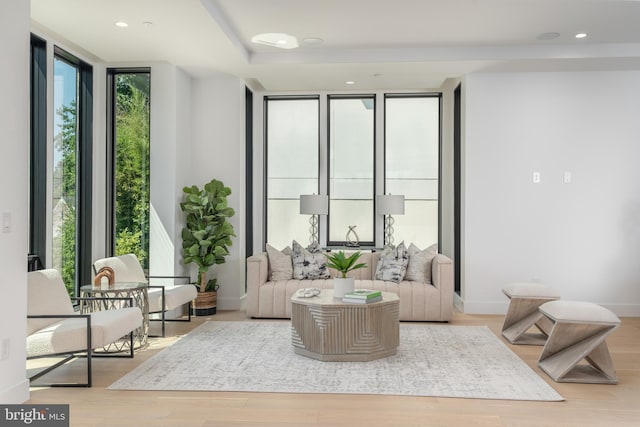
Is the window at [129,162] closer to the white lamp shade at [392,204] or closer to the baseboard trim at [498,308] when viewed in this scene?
the white lamp shade at [392,204]

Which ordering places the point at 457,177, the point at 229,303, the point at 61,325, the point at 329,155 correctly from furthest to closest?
1. the point at 329,155
2. the point at 457,177
3. the point at 229,303
4. the point at 61,325

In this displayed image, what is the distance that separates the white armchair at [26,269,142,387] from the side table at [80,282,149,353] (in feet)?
0.69

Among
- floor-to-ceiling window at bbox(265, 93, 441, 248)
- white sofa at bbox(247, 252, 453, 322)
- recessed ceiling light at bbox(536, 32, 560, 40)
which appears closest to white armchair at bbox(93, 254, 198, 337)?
white sofa at bbox(247, 252, 453, 322)

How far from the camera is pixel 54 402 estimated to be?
3338mm

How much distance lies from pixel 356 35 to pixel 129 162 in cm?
287

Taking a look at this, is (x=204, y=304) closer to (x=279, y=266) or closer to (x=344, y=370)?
(x=279, y=266)

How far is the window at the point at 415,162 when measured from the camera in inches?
289

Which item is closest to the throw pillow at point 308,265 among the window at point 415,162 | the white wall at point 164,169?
the white wall at point 164,169

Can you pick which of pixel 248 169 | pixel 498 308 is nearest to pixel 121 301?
pixel 248 169

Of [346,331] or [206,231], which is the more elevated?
[206,231]

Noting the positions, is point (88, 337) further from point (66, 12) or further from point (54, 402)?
point (66, 12)

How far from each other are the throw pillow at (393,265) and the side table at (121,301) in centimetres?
264

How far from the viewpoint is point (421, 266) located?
610 centimetres

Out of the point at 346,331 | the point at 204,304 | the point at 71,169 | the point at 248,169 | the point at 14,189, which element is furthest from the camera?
the point at 248,169
